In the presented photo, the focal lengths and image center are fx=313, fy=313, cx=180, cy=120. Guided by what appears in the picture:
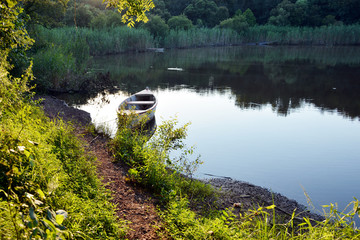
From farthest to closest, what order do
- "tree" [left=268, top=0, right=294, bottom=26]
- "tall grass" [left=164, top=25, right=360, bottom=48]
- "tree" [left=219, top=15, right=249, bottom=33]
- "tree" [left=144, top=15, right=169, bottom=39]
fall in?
"tree" [left=268, top=0, right=294, bottom=26] → "tree" [left=219, top=15, right=249, bottom=33] → "tall grass" [left=164, top=25, right=360, bottom=48] → "tree" [left=144, top=15, right=169, bottom=39]

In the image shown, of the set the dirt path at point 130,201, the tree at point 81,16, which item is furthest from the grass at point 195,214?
the tree at point 81,16

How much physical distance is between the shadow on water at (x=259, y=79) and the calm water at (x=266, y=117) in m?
0.07

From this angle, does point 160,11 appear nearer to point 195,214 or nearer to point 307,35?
point 307,35

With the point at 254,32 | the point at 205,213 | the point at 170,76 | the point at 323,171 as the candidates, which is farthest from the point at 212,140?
the point at 254,32

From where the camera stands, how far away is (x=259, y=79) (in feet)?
79.4

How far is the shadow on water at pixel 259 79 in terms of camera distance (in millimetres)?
17789

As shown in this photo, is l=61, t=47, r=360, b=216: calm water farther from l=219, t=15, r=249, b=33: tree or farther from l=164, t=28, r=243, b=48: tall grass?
l=219, t=15, r=249, b=33: tree

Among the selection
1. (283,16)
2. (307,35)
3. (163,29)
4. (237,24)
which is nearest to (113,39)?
(163,29)

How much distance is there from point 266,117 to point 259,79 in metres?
10.2

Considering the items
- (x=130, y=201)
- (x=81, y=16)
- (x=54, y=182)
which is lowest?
(x=130, y=201)

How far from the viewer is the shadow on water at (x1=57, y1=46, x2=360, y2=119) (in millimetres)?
17789

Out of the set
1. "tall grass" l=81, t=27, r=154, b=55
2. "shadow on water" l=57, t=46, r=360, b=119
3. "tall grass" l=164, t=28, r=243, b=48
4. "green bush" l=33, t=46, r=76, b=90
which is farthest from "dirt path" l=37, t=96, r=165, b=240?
"tall grass" l=164, t=28, r=243, b=48

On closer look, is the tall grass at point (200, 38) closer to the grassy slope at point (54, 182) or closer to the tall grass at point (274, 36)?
the tall grass at point (274, 36)

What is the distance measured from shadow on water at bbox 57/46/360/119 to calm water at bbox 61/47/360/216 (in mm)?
67
